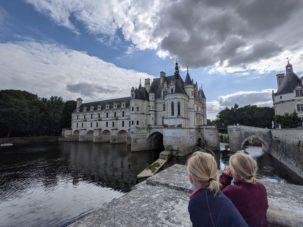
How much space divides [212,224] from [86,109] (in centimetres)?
5546

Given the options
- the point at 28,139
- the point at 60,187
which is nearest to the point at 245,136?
the point at 60,187

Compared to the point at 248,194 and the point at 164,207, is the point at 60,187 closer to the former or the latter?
the point at 164,207

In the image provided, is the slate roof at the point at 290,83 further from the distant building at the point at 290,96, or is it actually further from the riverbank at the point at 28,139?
the riverbank at the point at 28,139

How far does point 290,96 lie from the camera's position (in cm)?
2355

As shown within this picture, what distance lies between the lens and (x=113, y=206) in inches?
135

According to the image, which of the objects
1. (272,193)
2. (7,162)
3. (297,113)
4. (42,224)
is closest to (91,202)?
(42,224)

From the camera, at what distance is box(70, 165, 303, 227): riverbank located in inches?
104

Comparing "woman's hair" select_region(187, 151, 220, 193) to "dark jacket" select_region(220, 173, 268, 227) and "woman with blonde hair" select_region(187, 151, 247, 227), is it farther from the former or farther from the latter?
"dark jacket" select_region(220, 173, 268, 227)

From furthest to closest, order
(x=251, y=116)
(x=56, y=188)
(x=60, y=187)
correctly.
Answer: (x=251, y=116) → (x=60, y=187) → (x=56, y=188)

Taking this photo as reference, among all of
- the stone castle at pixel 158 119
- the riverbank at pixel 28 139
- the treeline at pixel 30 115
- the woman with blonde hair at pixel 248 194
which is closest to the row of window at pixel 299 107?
the stone castle at pixel 158 119

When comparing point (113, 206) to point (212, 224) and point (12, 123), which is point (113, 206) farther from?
point (12, 123)

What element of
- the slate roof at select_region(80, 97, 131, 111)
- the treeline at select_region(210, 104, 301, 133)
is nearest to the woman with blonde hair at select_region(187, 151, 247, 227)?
Result: the slate roof at select_region(80, 97, 131, 111)

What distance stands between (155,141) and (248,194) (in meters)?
32.4

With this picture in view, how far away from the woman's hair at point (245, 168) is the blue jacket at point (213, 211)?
24.9 inches
